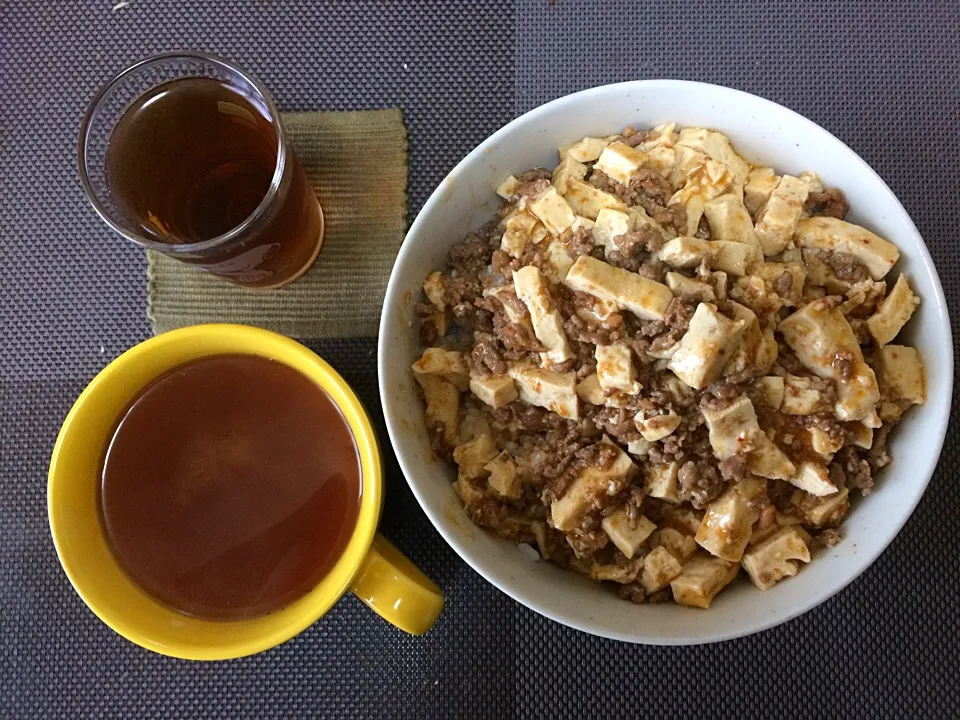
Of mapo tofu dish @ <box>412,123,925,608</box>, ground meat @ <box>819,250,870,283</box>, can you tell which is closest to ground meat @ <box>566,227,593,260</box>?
mapo tofu dish @ <box>412,123,925,608</box>

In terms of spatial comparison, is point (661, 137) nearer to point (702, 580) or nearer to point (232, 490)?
point (702, 580)

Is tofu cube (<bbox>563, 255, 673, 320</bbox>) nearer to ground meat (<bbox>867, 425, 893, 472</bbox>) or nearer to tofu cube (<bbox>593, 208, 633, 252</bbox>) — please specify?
tofu cube (<bbox>593, 208, 633, 252</bbox>)

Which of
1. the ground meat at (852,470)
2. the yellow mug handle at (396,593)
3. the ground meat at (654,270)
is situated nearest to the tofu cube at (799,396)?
the ground meat at (852,470)

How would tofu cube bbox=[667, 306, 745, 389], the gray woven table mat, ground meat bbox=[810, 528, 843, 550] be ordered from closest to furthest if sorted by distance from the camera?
tofu cube bbox=[667, 306, 745, 389]
ground meat bbox=[810, 528, 843, 550]
the gray woven table mat

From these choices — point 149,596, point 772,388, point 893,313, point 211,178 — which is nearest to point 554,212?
point 772,388

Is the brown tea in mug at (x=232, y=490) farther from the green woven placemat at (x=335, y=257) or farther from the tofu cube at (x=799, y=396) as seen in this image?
the tofu cube at (x=799, y=396)

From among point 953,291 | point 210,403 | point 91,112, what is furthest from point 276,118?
point 953,291

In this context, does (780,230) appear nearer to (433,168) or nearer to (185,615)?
(433,168)
